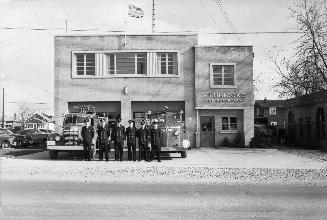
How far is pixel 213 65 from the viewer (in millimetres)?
30969

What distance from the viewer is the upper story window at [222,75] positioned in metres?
30.9

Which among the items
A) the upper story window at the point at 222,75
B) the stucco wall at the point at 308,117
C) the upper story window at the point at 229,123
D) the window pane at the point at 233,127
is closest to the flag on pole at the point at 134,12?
the upper story window at the point at 222,75

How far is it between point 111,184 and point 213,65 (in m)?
19.2

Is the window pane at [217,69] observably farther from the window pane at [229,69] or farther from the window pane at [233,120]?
the window pane at [233,120]

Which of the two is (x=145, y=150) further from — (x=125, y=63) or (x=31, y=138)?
(x=31, y=138)

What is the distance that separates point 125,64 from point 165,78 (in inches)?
111

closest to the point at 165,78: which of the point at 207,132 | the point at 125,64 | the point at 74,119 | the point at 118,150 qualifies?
the point at 125,64

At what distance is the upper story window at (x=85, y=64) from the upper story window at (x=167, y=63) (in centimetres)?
432

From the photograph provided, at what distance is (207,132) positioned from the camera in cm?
3119

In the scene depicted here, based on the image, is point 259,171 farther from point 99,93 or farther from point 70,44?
point 70,44

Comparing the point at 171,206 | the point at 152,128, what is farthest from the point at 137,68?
the point at 171,206

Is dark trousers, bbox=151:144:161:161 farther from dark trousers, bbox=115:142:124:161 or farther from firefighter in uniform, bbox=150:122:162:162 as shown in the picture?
dark trousers, bbox=115:142:124:161

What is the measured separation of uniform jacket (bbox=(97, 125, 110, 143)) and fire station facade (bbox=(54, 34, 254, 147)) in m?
9.60

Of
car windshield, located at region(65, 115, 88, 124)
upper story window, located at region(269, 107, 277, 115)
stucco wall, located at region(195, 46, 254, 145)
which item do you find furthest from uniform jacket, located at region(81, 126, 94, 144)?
upper story window, located at region(269, 107, 277, 115)
